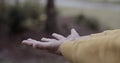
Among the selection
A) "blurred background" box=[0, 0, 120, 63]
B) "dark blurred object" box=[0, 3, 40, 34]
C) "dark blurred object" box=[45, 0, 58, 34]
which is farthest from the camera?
"dark blurred object" box=[45, 0, 58, 34]

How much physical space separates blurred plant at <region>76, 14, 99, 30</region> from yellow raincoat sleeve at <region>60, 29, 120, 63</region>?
29.0 ft

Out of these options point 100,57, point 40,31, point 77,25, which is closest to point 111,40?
point 100,57

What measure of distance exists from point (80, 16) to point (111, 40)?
964cm

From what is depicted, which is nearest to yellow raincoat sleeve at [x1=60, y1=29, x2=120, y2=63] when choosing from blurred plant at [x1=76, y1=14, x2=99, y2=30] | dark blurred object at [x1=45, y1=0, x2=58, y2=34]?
dark blurred object at [x1=45, y1=0, x2=58, y2=34]

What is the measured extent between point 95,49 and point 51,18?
8.69m

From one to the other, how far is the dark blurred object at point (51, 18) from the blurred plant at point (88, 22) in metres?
0.75

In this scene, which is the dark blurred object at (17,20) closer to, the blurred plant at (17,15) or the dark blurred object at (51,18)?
the blurred plant at (17,15)

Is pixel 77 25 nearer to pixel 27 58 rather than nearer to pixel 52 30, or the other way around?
pixel 52 30

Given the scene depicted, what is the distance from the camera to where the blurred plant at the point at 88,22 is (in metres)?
10.4

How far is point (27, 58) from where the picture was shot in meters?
7.63

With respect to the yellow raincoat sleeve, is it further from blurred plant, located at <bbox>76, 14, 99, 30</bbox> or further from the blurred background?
blurred plant, located at <bbox>76, 14, 99, 30</bbox>

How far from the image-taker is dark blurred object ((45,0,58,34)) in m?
9.84

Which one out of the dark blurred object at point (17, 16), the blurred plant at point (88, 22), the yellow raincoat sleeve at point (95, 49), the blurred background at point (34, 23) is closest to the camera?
the yellow raincoat sleeve at point (95, 49)

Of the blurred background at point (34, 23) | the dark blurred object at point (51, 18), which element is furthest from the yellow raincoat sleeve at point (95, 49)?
the dark blurred object at point (51, 18)
